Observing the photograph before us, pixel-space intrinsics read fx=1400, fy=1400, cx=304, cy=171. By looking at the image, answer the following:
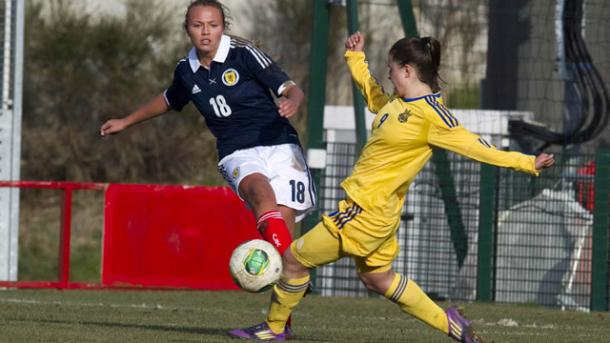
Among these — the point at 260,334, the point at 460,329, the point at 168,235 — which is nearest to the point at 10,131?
the point at 168,235

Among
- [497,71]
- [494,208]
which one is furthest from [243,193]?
[497,71]

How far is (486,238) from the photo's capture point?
13836 mm

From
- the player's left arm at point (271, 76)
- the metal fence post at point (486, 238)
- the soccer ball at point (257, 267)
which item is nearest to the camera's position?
the soccer ball at point (257, 267)

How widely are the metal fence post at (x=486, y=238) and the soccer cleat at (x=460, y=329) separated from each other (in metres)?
6.12

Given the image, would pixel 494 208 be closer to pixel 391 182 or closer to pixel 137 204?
pixel 137 204

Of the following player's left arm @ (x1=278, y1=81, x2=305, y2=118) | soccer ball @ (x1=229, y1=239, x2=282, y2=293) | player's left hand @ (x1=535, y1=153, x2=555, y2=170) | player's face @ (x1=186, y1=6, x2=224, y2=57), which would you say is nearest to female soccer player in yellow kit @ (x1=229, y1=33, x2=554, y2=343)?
soccer ball @ (x1=229, y1=239, x2=282, y2=293)

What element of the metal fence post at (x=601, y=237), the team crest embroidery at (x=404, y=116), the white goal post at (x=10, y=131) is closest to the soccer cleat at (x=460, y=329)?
the team crest embroidery at (x=404, y=116)

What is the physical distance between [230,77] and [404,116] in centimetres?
156

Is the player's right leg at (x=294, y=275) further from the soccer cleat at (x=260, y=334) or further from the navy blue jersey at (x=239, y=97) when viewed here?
the navy blue jersey at (x=239, y=97)

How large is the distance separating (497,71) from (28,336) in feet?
32.2

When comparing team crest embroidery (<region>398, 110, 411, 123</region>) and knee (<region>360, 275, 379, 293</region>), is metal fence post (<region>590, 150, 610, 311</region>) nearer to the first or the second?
knee (<region>360, 275, 379, 293</region>)

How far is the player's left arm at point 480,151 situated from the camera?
23.9ft

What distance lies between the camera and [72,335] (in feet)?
27.4

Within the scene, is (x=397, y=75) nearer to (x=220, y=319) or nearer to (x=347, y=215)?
(x=347, y=215)
